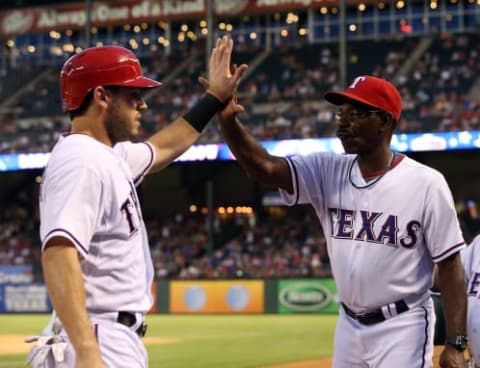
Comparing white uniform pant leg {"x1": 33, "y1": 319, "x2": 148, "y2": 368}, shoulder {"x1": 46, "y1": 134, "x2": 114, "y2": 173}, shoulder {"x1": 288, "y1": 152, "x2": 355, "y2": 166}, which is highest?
shoulder {"x1": 46, "y1": 134, "x2": 114, "y2": 173}

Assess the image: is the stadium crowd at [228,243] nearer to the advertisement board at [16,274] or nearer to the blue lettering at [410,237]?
the advertisement board at [16,274]

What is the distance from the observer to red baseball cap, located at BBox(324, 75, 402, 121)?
4730 mm

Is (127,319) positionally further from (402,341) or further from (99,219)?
(402,341)

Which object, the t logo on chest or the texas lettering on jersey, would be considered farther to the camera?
the texas lettering on jersey

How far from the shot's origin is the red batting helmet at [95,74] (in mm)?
3586

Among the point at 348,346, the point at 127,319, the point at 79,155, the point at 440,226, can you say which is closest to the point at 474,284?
the point at 440,226

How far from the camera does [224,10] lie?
39.8m

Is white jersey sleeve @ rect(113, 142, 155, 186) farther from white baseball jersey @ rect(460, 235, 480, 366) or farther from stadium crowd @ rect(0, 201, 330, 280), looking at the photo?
stadium crowd @ rect(0, 201, 330, 280)

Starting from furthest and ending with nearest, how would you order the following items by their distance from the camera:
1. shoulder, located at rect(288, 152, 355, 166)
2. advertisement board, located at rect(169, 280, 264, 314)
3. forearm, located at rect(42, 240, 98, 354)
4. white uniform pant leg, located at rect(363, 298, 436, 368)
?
advertisement board, located at rect(169, 280, 264, 314), shoulder, located at rect(288, 152, 355, 166), white uniform pant leg, located at rect(363, 298, 436, 368), forearm, located at rect(42, 240, 98, 354)

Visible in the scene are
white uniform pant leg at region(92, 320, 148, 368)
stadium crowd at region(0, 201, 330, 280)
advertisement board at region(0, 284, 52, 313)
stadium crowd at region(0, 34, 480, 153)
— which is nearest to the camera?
white uniform pant leg at region(92, 320, 148, 368)

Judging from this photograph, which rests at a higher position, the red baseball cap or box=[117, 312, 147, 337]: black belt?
the red baseball cap

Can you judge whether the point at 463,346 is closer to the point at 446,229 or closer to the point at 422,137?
the point at 446,229

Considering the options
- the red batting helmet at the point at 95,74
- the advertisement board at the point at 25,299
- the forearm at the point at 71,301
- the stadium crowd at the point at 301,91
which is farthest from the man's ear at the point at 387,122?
the stadium crowd at the point at 301,91

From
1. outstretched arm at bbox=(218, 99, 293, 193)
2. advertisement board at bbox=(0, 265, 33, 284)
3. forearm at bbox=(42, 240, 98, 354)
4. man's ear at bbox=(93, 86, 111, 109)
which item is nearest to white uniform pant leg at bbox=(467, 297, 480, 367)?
outstretched arm at bbox=(218, 99, 293, 193)
